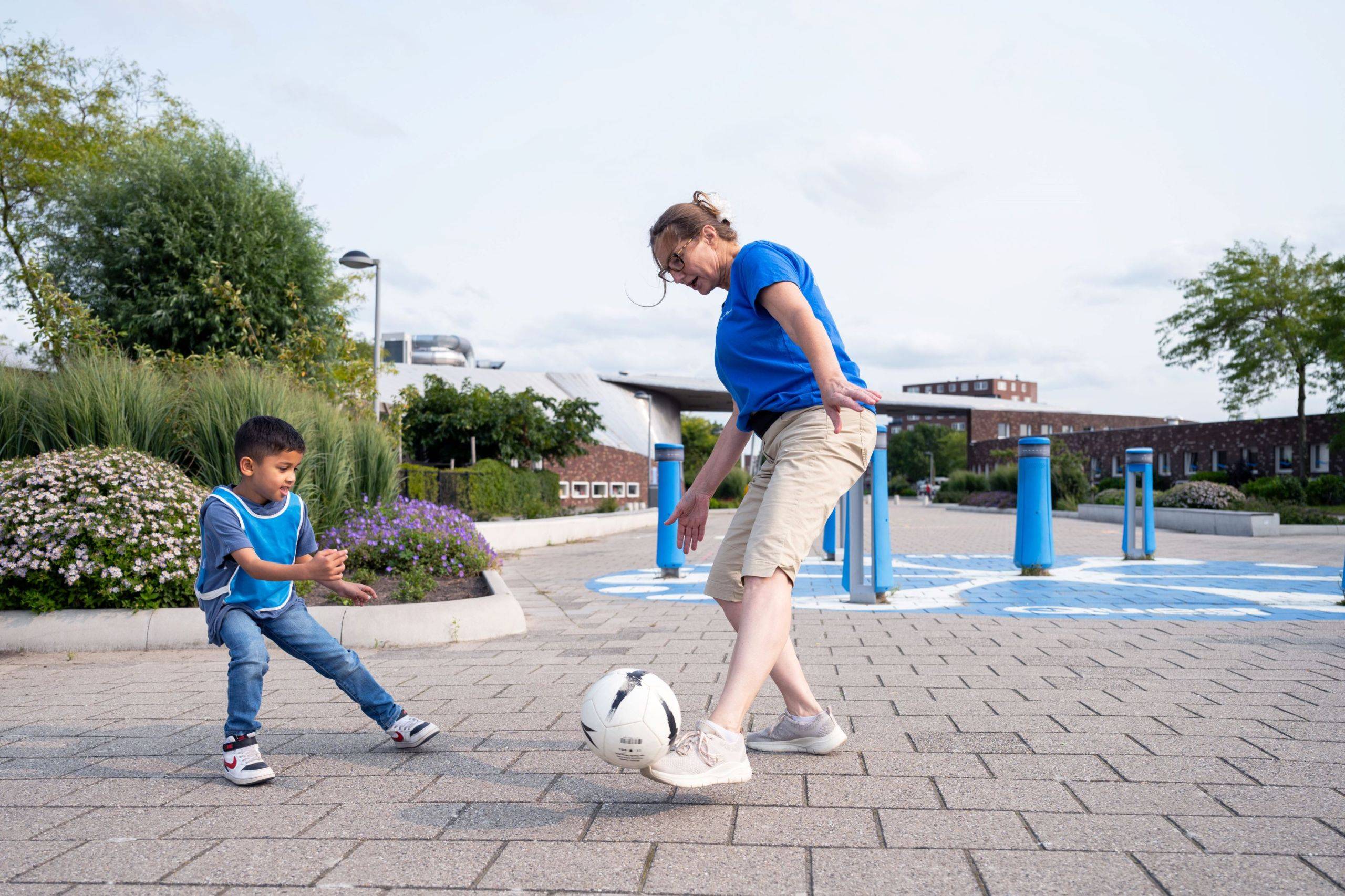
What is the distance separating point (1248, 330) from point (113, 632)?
34.8 meters

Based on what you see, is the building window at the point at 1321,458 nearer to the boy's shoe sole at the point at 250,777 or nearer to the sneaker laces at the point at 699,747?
the sneaker laces at the point at 699,747

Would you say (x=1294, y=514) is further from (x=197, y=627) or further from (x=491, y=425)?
(x=197, y=627)

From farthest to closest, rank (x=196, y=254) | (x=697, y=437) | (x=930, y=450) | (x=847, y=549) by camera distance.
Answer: (x=930, y=450) → (x=697, y=437) → (x=196, y=254) → (x=847, y=549)

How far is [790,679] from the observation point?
10.6 feet

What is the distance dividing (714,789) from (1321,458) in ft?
127

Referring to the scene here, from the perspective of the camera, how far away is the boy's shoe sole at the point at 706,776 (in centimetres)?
265

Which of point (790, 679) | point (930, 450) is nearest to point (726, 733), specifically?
point (790, 679)

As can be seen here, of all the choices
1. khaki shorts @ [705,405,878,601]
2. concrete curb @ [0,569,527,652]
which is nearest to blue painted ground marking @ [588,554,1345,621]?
concrete curb @ [0,569,527,652]

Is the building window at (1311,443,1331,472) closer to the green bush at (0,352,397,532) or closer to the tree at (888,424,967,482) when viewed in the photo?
the green bush at (0,352,397,532)

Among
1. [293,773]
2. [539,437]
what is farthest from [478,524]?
[293,773]

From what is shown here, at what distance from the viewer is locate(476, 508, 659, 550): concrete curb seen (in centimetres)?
1628

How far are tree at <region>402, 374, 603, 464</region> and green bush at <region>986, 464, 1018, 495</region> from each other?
2146 centimetres

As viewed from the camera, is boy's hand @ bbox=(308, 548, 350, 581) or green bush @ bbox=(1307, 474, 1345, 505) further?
green bush @ bbox=(1307, 474, 1345, 505)

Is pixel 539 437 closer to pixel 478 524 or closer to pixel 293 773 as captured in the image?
pixel 478 524
